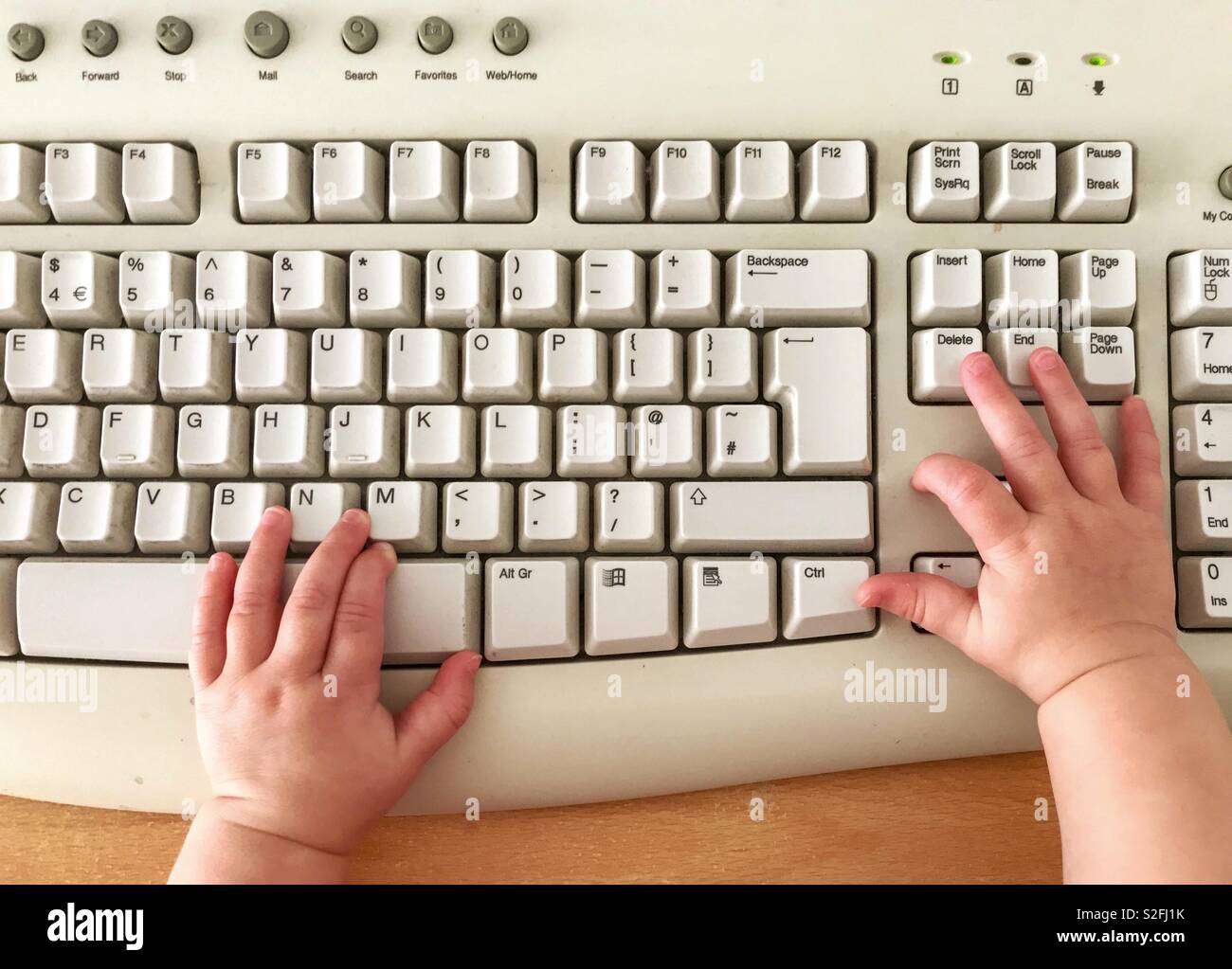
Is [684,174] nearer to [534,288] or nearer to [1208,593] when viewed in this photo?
[534,288]

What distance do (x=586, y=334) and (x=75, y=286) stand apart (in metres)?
0.30

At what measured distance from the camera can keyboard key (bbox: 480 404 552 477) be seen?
51 cm

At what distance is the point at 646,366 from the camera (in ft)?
1.69

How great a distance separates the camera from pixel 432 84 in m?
0.53

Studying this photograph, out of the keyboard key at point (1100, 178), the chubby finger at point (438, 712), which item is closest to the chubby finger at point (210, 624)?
the chubby finger at point (438, 712)

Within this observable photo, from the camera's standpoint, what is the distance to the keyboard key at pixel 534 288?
1.70 feet

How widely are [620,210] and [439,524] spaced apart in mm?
211

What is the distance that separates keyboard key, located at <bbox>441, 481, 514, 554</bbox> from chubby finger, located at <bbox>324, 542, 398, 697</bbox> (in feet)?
0.14

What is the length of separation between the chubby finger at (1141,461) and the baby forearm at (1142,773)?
0.09 meters

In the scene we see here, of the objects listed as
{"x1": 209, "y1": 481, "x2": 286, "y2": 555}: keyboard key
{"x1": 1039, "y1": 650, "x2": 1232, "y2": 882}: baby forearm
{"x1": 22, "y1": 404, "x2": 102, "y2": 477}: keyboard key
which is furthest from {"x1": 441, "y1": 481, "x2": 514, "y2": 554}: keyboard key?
{"x1": 1039, "y1": 650, "x2": 1232, "y2": 882}: baby forearm

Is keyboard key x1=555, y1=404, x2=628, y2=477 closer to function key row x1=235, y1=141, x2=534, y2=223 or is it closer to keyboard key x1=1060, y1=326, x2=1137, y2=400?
function key row x1=235, y1=141, x2=534, y2=223

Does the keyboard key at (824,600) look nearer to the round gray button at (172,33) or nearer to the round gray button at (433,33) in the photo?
the round gray button at (433,33)
